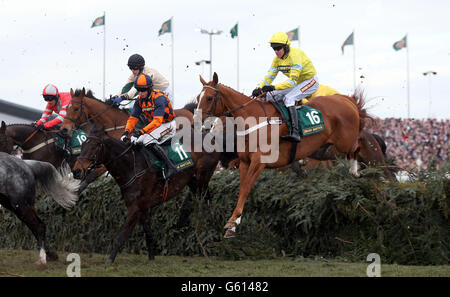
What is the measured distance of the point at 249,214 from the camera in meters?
A: 7.56

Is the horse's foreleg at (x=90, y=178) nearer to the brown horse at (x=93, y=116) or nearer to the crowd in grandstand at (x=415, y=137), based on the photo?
the brown horse at (x=93, y=116)

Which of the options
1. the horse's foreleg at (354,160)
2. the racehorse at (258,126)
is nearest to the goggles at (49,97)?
the racehorse at (258,126)

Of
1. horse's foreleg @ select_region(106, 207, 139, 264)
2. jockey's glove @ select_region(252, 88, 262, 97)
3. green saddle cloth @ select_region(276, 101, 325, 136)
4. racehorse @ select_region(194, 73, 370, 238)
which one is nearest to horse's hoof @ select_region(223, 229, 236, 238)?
racehorse @ select_region(194, 73, 370, 238)

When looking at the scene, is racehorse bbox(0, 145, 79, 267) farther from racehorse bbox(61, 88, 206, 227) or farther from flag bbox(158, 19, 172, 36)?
flag bbox(158, 19, 172, 36)

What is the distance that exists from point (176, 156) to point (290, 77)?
1.90 m

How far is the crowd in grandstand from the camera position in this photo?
23.2 metres

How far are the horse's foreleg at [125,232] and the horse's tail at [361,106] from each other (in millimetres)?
3918

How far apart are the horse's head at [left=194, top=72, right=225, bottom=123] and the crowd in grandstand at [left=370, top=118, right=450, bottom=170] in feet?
54.7

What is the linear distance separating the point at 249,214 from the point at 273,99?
160 cm

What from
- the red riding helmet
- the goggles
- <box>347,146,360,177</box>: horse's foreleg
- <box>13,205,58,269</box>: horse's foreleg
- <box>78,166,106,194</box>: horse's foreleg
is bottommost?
<box>13,205,58,269</box>: horse's foreleg

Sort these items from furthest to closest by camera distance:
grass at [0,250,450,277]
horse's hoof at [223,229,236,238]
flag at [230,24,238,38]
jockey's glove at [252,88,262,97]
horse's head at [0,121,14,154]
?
1. flag at [230,24,238,38]
2. horse's head at [0,121,14,154]
3. jockey's glove at [252,88,262,97]
4. horse's hoof at [223,229,236,238]
5. grass at [0,250,450,277]

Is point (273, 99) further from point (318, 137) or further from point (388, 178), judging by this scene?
point (388, 178)
